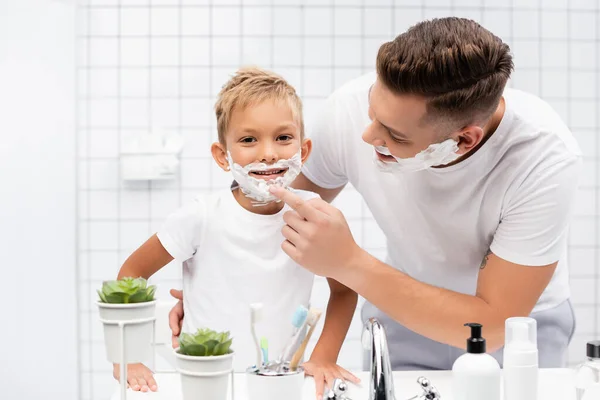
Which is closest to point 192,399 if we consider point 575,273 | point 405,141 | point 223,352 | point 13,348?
point 223,352

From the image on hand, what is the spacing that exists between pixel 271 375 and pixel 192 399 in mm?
117

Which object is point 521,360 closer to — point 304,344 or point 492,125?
point 304,344

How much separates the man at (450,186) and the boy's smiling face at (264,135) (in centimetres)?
8

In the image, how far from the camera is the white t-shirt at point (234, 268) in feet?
4.12

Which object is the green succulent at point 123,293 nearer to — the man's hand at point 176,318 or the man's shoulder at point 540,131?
the man's hand at point 176,318

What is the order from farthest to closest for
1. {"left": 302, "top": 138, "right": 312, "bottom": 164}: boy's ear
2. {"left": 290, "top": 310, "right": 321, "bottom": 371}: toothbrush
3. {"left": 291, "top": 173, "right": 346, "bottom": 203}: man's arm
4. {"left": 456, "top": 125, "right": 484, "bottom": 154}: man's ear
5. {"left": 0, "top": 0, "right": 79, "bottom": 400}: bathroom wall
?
{"left": 0, "top": 0, "right": 79, "bottom": 400}: bathroom wall < {"left": 291, "top": 173, "right": 346, "bottom": 203}: man's arm < {"left": 302, "top": 138, "right": 312, "bottom": 164}: boy's ear < {"left": 456, "top": 125, "right": 484, "bottom": 154}: man's ear < {"left": 290, "top": 310, "right": 321, "bottom": 371}: toothbrush

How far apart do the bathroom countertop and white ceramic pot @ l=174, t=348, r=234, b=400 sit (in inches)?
9.2

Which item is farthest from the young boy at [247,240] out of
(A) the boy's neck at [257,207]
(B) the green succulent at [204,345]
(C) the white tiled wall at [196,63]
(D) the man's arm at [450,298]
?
(C) the white tiled wall at [196,63]

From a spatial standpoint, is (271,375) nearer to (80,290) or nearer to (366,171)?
(366,171)

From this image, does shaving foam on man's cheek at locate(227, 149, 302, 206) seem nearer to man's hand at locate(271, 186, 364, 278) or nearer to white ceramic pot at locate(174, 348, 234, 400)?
man's hand at locate(271, 186, 364, 278)

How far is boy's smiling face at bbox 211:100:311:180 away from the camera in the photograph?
1213 millimetres

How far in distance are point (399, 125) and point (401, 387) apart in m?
0.43

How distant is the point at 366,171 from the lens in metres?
1.43

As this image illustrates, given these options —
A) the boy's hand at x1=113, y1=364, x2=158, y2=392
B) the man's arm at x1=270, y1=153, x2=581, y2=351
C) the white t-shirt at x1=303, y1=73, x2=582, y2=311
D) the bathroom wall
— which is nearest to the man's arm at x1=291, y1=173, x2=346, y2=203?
the white t-shirt at x1=303, y1=73, x2=582, y2=311
